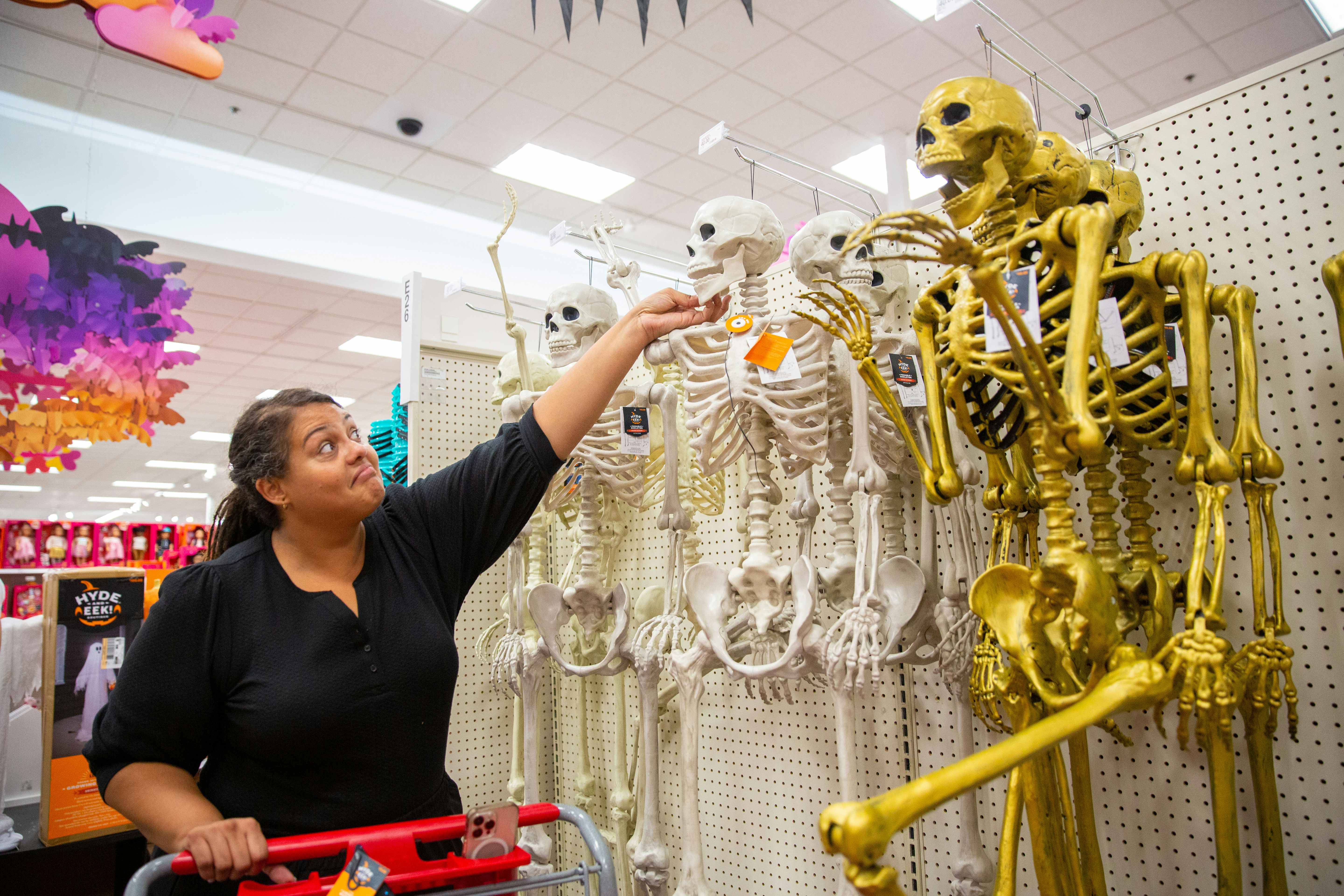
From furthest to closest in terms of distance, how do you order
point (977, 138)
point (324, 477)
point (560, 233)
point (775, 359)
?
1. point (560, 233)
2. point (775, 359)
3. point (324, 477)
4. point (977, 138)

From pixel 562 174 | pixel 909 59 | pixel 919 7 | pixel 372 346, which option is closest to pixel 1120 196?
pixel 919 7

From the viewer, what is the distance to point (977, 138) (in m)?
1.48

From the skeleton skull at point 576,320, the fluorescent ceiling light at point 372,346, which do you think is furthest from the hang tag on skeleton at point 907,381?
the fluorescent ceiling light at point 372,346

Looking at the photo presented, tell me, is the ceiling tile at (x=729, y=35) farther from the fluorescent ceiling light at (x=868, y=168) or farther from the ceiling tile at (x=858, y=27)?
the fluorescent ceiling light at (x=868, y=168)

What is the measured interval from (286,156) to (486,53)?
2.19 m

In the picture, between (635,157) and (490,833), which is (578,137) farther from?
(490,833)

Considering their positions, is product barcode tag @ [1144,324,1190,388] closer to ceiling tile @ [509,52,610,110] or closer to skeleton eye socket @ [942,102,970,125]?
skeleton eye socket @ [942,102,970,125]

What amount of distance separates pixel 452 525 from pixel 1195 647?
134 cm

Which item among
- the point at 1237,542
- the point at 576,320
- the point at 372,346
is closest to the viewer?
the point at 1237,542

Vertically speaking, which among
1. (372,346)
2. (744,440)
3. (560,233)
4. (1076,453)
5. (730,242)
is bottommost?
(1076,453)

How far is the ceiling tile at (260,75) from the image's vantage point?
4.89 m

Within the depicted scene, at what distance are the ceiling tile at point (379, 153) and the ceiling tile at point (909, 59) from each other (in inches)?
124

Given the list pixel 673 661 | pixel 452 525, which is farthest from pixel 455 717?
pixel 452 525

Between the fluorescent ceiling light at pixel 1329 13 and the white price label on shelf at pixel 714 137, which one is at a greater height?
the fluorescent ceiling light at pixel 1329 13
